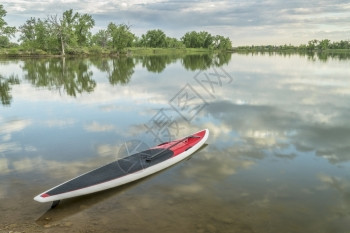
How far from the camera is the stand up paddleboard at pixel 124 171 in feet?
23.0

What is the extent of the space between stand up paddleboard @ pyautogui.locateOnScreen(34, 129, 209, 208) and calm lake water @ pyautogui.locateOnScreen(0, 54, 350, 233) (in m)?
0.26

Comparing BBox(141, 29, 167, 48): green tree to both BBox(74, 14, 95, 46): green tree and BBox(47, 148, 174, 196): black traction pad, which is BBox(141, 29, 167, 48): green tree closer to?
BBox(74, 14, 95, 46): green tree

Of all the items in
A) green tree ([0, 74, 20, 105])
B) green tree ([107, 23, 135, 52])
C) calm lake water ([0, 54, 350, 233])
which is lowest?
calm lake water ([0, 54, 350, 233])


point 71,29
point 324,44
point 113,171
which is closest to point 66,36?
point 71,29

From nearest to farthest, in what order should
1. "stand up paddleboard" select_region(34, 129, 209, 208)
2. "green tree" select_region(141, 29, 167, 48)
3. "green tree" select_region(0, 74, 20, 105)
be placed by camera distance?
"stand up paddleboard" select_region(34, 129, 209, 208) → "green tree" select_region(0, 74, 20, 105) → "green tree" select_region(141, 29, 167, 48)

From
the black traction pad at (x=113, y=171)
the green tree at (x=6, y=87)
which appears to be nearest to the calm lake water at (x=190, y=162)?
the black traction pad at (x=113, y=171)

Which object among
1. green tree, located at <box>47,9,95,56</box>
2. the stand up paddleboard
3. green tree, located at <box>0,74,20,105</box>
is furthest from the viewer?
green tree, located at <box>47,9,95,56</box>

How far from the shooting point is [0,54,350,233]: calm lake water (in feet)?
21.5

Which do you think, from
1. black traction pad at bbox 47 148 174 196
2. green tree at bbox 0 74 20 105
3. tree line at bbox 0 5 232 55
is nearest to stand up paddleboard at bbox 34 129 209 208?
black traction pad at bbox 47 148 174 196

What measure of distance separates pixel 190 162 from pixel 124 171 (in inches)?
106

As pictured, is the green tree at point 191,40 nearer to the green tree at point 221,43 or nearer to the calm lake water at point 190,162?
the green tree at point 221,43

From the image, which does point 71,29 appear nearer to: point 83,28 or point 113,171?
point 83,28

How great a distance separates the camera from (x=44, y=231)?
6047 millimetres

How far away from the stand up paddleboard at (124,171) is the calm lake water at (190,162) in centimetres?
26
